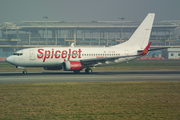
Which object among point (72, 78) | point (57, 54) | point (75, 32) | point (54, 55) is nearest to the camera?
point (72, 78)

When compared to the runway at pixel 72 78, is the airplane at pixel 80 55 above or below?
above

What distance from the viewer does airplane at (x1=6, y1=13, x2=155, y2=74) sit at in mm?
37250

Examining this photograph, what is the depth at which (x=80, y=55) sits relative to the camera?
3966cm

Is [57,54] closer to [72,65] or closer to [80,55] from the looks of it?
[72,65]

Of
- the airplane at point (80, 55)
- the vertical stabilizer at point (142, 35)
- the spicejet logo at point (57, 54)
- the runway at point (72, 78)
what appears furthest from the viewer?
the vertical stabilizer at point (142, 35)

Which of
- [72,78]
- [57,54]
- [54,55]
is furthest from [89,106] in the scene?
[57,54]

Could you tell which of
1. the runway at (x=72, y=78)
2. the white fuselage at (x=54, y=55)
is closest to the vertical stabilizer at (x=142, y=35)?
the white fuselage at (x=54, y=55)

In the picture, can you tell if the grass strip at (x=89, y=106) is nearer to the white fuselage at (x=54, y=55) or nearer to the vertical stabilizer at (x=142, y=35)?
the white fuselage at (x=54, y=55)

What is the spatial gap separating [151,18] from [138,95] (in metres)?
28.4

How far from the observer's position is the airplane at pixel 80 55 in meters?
37.2

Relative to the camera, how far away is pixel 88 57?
132 feet

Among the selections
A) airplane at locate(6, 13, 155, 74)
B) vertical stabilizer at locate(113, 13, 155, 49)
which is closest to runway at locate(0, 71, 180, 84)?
airplane at locate(6, 13, 155, 74)

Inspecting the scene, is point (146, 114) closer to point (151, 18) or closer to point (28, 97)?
point (28, 97)

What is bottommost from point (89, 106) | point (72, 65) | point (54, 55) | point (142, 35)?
point (89, 106)
